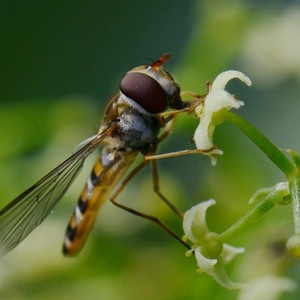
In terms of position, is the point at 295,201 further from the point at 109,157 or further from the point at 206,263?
the point at 109,157

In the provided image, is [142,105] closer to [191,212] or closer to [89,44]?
[191,212]

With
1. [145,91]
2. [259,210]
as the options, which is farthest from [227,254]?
[145,91]

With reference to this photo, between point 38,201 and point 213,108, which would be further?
point 38,201

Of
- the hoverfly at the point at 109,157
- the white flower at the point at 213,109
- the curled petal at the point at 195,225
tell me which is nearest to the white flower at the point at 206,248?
the curled petal at the point at 195,225

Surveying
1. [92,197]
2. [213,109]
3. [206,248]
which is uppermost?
[213,109]

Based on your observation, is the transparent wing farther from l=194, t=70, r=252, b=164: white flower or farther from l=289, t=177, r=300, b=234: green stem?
l=289, t=177, r=300, b=234: green stem

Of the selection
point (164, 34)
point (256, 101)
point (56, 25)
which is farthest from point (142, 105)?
point (56, 25)

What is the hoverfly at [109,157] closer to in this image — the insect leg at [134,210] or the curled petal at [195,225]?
the insect leg at [134,210]
